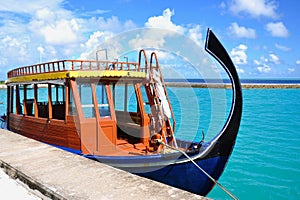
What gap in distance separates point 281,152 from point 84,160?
44.0 ft

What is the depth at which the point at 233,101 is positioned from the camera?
6574 mm

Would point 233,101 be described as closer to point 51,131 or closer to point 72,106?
point 72,106

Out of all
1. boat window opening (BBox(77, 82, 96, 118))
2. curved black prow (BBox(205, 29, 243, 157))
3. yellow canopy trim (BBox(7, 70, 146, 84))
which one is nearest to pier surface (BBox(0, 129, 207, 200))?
boat window opening (BBox(77, 82, 96, 118))

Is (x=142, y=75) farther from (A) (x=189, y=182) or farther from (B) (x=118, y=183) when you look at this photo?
(B) (x=118, y=183)

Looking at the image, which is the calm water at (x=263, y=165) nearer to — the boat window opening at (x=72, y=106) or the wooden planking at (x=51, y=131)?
the boat window opening at (x=72, y=106)

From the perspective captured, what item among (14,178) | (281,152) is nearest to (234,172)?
(281,152)

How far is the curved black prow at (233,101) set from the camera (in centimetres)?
618

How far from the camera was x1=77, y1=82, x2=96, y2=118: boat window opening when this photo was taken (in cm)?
726

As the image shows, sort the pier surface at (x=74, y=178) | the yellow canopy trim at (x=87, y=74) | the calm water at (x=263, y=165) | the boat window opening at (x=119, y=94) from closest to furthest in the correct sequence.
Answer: the pier surface at (x=74, y=178) < the yellow canopy trim at (x=87, y=74) < the boat window opening at (x=119, y=94) < the calm water at (x=263, y=165)

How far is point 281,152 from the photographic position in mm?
15375

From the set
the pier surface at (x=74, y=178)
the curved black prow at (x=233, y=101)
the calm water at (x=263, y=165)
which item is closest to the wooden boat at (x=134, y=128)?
the curved black prow at (x=233, y=101)

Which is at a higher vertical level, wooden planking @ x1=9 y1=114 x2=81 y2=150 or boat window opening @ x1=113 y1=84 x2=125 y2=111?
boat window opening @ x1=113 y1=84 x2=125 y2=111

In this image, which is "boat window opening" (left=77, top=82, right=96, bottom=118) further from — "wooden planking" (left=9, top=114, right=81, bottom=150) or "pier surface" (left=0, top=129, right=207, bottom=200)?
"pier surface" (left=0, top=129, right=207, bottom=200)

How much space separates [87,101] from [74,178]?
11.8 feet
